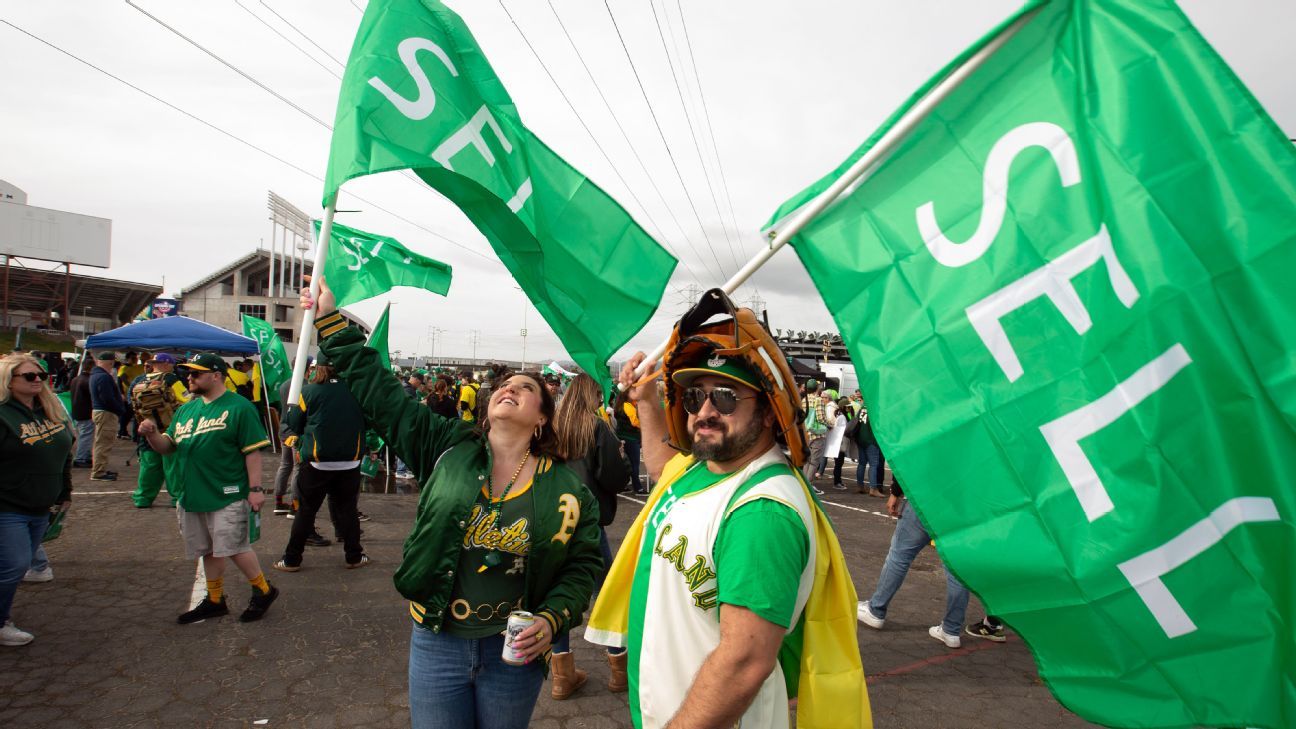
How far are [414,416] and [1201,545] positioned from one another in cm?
261

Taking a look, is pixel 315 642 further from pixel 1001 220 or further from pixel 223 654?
pixel 1001 220

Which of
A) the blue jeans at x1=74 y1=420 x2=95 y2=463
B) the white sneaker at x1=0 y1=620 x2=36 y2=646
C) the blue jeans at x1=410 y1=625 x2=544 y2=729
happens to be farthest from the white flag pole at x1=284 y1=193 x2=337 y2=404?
the blue jeans at x1=74 y1=420 x2=95 y2=463

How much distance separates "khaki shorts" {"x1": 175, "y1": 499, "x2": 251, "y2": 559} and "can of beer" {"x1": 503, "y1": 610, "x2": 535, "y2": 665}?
12.1 ft

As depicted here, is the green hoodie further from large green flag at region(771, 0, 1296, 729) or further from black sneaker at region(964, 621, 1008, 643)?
black sneaker at region(964, 621, 1008, 643)

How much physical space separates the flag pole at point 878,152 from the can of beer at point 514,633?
1304mm

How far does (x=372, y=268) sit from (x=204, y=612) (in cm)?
290

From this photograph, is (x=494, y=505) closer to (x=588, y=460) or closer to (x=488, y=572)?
(x=488, y=572)

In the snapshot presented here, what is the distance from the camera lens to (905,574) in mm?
5387

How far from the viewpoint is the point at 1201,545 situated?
60.6 inches

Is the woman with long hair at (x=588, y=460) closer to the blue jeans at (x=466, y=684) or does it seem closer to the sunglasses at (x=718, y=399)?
the blue jeans at (x=466, y=684)

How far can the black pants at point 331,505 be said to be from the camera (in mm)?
6297

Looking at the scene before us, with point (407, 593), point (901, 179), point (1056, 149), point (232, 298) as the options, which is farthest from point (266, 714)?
point (232, 298)

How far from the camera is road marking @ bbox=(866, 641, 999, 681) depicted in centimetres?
468

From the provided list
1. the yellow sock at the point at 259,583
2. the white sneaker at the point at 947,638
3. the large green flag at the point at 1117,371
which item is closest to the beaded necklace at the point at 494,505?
the large green flag at the point at 1117,371
